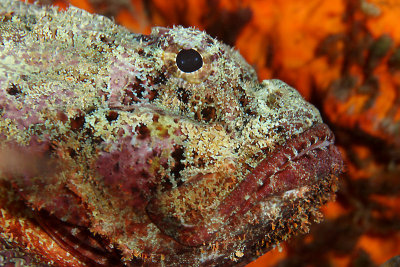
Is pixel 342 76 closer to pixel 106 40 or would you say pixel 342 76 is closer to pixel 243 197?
pixel 243 197

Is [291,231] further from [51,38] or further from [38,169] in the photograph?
[51,38]

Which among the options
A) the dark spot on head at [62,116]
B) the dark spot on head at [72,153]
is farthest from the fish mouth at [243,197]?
the dark spot on head at [62,116]

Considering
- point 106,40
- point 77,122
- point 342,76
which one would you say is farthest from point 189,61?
point 342,76

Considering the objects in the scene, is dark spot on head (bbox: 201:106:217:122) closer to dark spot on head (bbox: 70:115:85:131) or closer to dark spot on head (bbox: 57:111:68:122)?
dark spot on head (bbox: 70:115:85:131)

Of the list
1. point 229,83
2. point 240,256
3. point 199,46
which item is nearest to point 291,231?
point 240,256

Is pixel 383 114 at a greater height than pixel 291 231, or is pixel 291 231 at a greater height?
pixel 383 114

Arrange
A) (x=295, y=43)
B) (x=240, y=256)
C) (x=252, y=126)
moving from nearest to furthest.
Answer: (x=252, y=126), (x=240, y=256), (x=295, y=43)
